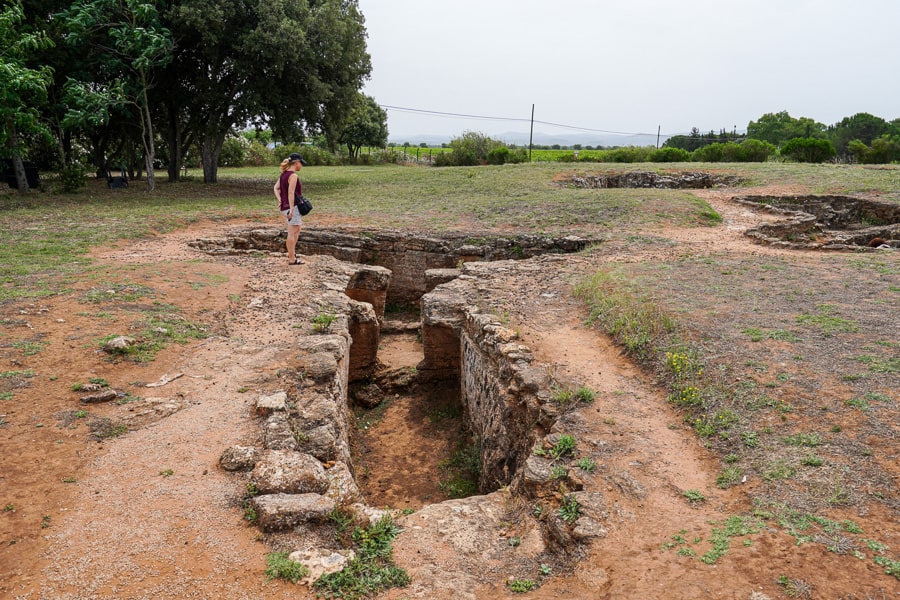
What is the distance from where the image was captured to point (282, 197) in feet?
32.2

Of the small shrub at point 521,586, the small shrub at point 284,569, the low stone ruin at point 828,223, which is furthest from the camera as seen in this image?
the low stone ruin at point 828,223

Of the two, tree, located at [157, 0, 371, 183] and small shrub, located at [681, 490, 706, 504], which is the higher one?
tree, located at [157, 0, 371, 183]

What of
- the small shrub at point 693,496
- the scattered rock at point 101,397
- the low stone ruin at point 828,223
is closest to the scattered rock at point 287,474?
the scattered rock at point 101,397

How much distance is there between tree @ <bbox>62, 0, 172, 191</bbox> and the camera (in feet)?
53.4

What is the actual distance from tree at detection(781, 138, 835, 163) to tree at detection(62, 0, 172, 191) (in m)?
30.6

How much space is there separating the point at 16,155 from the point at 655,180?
929 inches

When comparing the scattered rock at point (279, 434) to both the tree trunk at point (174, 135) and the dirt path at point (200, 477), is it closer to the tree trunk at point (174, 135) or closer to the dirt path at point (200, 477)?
the dirt path at point (200, 477)

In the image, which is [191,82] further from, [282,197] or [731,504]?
[731,504]

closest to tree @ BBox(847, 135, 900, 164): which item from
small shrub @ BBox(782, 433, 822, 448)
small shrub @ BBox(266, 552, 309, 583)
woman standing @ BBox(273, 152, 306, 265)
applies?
small shrub @ BBox(782, 433, 822, 448)

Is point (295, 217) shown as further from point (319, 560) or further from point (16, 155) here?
point (16, 155)

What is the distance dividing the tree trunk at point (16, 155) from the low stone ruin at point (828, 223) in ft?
69.0

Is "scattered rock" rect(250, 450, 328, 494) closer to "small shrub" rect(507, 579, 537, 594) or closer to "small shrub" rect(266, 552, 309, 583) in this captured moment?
"small shrub" rect(266, 552, 309, 583)

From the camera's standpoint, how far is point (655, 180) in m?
23.7

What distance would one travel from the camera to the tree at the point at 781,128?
5222cm
